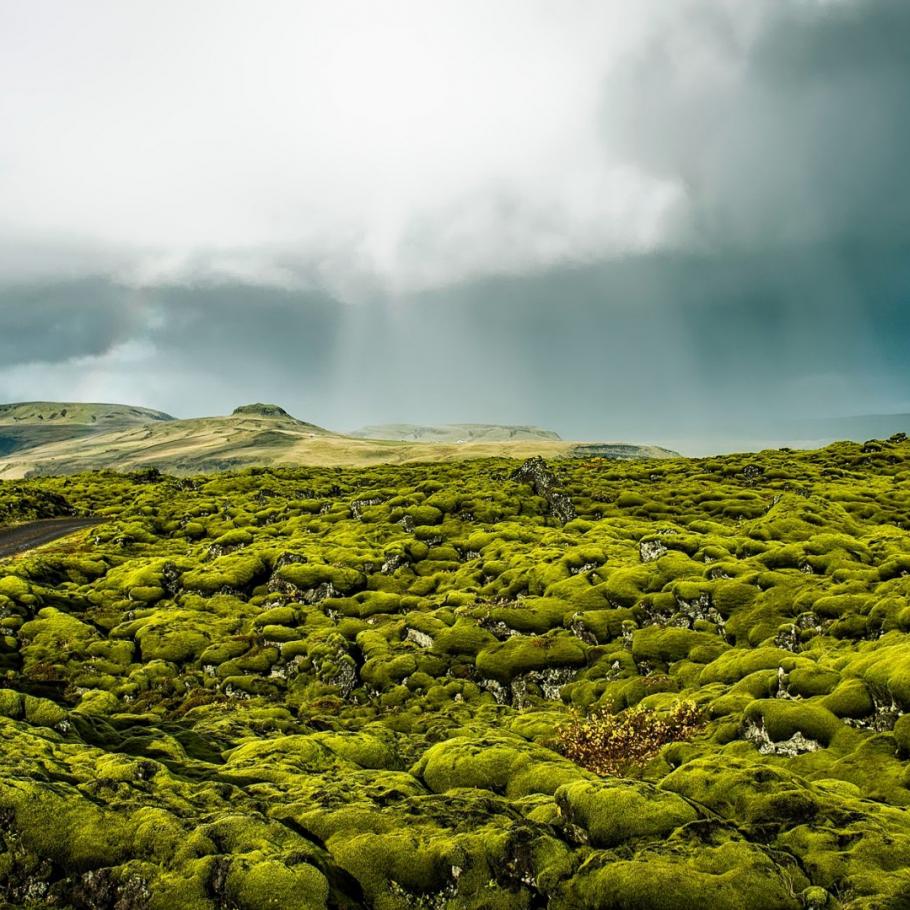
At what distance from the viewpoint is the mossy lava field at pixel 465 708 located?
1398 centimetres

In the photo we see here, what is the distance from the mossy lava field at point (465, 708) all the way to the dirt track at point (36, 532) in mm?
7108

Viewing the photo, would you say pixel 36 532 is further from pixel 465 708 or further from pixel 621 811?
pixel 621 811

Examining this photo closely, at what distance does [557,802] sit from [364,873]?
554 cm

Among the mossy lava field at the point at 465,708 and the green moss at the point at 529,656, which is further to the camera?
the green moss at the point at 529,656

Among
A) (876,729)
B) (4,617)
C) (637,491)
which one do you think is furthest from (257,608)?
(637,491)

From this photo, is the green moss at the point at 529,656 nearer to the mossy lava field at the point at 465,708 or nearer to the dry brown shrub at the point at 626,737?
Answer: the mossy lava field at the point at 465,708

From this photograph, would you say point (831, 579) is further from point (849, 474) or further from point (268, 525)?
point (849, 474)

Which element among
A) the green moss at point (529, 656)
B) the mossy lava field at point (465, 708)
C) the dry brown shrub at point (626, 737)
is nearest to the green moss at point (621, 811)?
the mossy lava field at point (465, 708)

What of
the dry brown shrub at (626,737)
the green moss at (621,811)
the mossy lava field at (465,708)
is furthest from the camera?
the dry brown shrub at (626,737)

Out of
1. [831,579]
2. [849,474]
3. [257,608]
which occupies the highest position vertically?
[849,474]

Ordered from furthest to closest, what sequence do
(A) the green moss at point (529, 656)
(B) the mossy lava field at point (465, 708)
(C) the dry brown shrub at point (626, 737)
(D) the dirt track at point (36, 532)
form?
(D) the dirt track at point (36, 532) < (A) the green moss at point (529, 656) < (C) the dry brown shrub at point (626, 737) < (B) the mossy lava field at point (465, 708)

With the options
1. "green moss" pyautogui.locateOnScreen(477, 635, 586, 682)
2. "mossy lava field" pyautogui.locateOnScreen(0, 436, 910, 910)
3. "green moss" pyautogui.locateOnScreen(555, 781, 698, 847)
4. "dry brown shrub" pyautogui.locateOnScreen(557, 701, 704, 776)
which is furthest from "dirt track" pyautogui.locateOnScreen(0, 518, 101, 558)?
"green moss" pyautogui.locateOnScreen(555, 781, 698, 847)

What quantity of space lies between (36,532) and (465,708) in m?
71.3

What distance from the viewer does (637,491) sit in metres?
85.8
